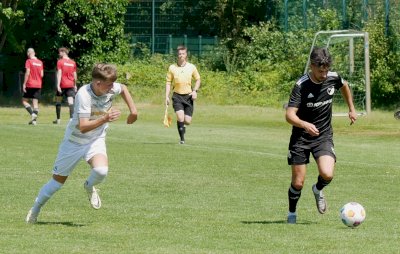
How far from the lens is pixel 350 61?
34750 millimetres

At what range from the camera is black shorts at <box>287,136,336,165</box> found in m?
11.7

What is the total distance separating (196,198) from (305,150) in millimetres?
2856

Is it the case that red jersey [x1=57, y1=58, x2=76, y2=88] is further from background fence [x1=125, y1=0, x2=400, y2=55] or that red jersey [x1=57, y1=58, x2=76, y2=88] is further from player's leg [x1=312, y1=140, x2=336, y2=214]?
player's leg [x1=312, y1=140, x2=336, y2=214]

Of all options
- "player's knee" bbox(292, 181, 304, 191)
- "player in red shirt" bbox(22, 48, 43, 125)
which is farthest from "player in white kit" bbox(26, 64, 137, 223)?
"player in red shirt" bbox(22, 48, 43, 125)

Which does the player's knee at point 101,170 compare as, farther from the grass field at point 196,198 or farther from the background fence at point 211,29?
the background fence at point 211,29

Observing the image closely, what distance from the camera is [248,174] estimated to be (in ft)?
58.2

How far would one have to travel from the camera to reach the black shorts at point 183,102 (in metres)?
24.3

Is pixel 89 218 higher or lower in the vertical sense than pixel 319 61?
lower

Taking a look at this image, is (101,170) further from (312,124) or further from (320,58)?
(320,58)

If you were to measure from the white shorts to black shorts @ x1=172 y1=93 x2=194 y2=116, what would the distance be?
1289 cm

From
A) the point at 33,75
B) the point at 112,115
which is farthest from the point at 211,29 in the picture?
the point at 112,115

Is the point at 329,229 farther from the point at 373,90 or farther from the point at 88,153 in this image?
the point at 373,90

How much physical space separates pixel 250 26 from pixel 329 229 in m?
36.4

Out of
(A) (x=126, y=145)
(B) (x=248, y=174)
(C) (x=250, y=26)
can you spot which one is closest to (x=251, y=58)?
(C) (x=250, y=26)
